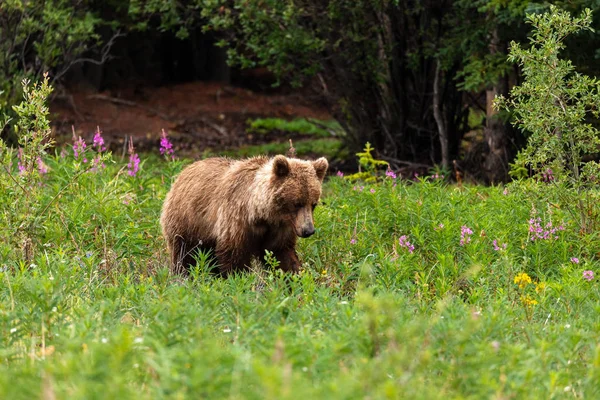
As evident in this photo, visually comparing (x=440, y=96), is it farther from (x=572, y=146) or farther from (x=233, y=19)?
(x=572, y=146)

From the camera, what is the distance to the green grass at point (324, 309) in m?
3.96

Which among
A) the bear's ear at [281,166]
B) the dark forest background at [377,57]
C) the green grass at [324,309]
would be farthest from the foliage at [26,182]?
the dark forest background at [377,57]

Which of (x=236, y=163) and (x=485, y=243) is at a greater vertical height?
(x=236, y=163)

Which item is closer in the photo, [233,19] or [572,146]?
[572,146]

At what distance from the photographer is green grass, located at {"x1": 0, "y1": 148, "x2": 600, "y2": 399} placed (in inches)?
156

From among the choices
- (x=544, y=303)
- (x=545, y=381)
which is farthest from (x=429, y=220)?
(x=545, y=381)

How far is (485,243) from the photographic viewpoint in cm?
772

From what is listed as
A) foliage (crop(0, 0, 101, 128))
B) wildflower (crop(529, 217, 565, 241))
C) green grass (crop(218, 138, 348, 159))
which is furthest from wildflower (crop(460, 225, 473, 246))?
green grass (crop(218, 138, 348, 159))

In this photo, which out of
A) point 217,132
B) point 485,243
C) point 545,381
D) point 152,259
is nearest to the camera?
point 545,381

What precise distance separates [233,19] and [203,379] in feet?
34.5

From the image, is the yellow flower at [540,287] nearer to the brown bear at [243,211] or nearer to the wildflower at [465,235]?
the wildflower at [465,235]

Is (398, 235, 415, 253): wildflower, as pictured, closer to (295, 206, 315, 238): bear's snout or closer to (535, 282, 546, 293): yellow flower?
(295, 206, 315, 238): bear's snout

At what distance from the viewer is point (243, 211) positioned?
7480mm

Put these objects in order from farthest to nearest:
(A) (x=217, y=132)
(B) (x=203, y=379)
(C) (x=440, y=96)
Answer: (A) (x=217, y=132) → (C) (x=440, y=96) → (B) (x=203, y=379)
